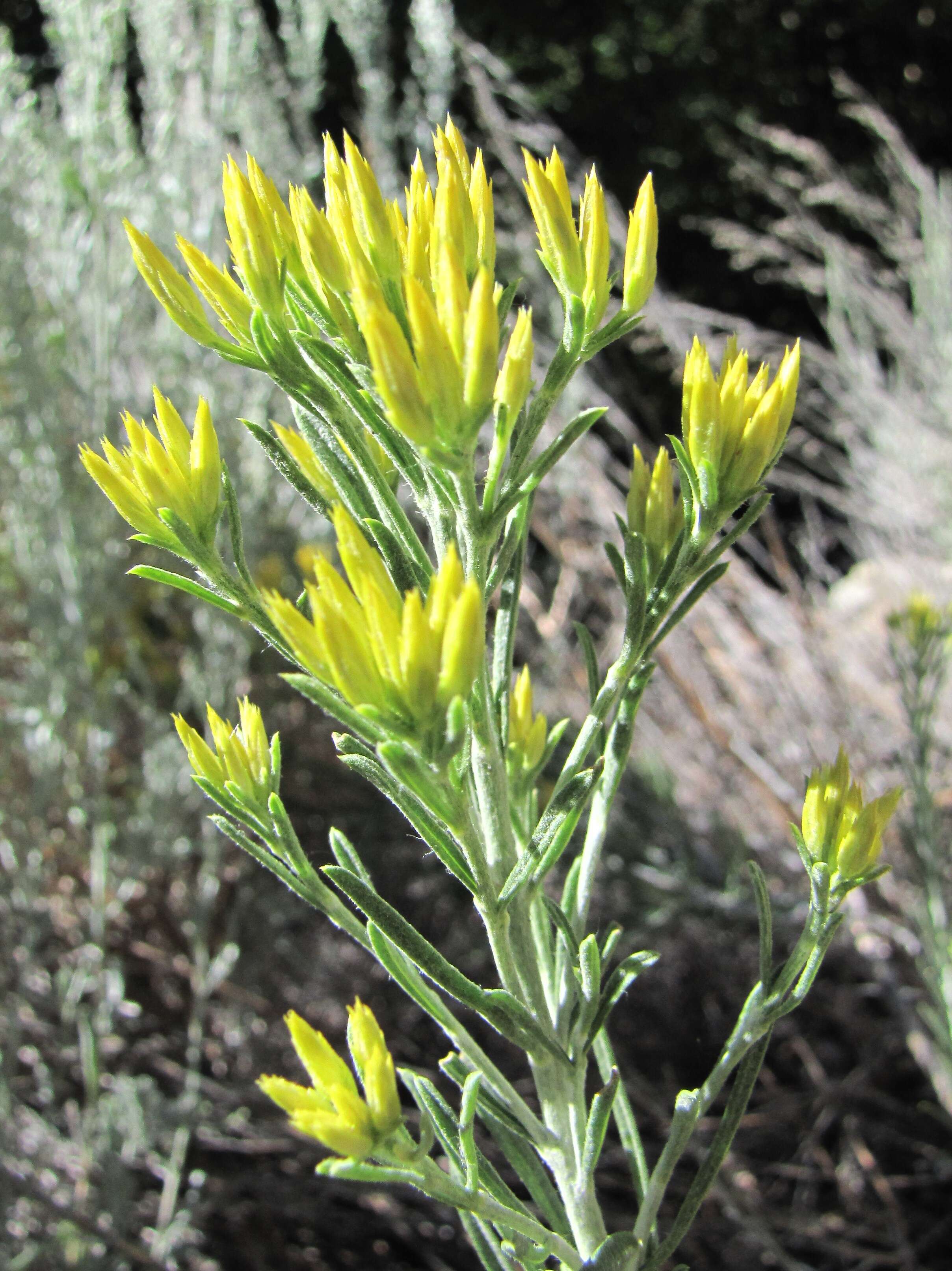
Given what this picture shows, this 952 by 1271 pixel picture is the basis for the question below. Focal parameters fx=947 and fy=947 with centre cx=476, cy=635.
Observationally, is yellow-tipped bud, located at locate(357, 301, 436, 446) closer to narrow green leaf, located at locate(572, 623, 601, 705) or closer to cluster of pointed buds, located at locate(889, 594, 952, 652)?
narrow green leaf, located at locate(572, 623, 601, 705)

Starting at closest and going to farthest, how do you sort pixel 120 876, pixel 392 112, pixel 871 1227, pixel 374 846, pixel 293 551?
pixel 871 1227 < pixel 120 876 < pixel 374 846 < pixel 293 551 < pixel 392 112

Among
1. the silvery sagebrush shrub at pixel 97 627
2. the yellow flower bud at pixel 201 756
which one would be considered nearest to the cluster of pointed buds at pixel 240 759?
the yellow flower bud at pixel 201 756

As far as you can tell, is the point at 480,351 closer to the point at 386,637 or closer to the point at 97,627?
the point at 386,637

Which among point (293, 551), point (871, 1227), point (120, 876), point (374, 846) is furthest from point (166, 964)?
point (871, 1227)

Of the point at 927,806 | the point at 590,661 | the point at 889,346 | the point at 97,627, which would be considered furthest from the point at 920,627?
the point at 889,346

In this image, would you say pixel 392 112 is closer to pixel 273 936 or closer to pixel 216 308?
pixel 273 936

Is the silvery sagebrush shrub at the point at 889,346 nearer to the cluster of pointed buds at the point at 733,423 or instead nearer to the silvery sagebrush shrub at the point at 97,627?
the silvery sagebrush shrub at the point at 97,627

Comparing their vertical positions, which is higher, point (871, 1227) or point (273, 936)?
point (273, 936)
